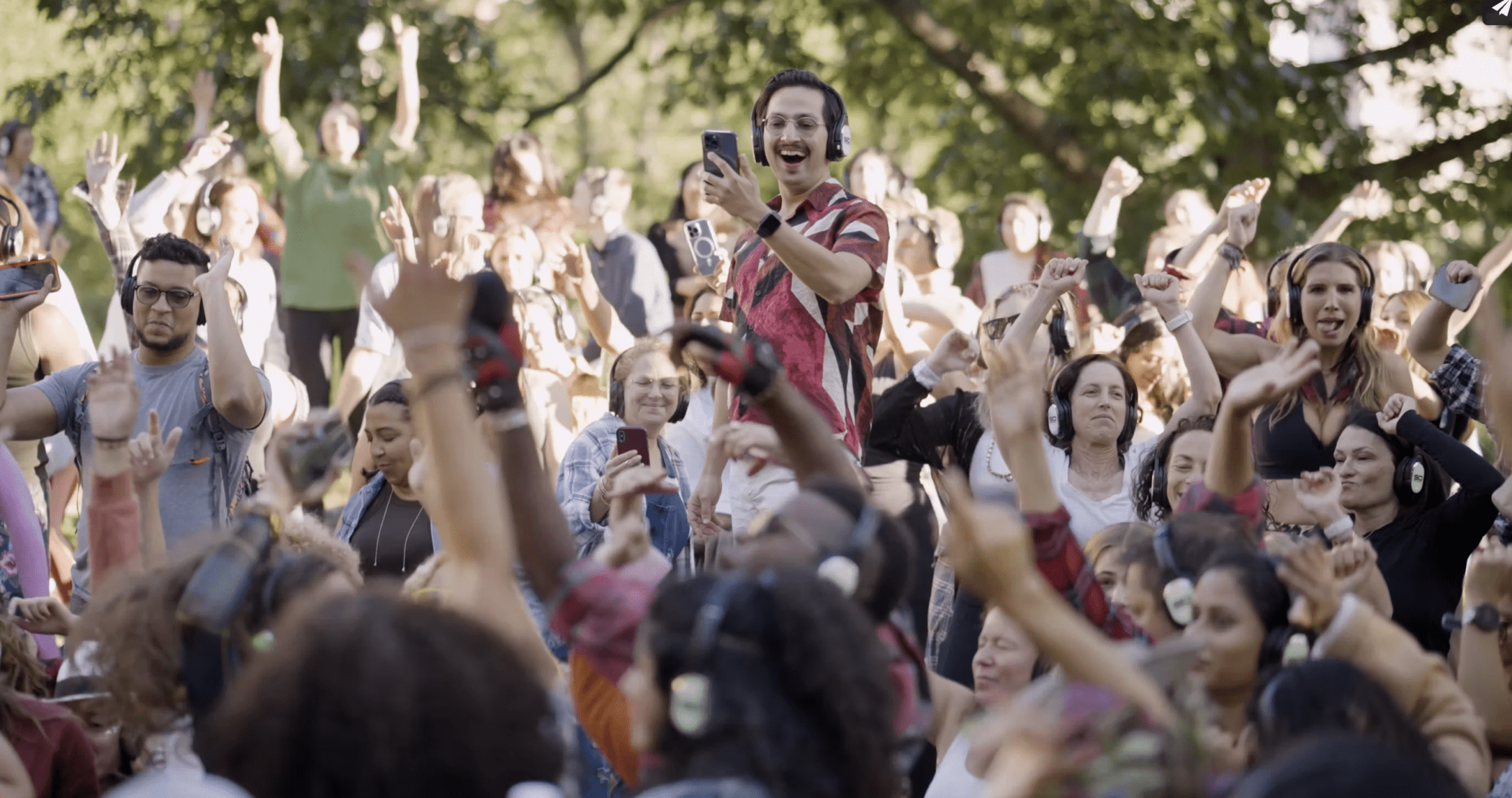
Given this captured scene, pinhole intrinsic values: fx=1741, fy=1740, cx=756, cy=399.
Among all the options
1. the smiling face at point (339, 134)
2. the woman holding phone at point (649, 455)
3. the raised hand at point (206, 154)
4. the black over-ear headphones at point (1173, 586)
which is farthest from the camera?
the smiling face at point (339, 134)

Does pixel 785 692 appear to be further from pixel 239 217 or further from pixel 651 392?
pixel 239 217

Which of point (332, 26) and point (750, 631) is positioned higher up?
point (332, 26)

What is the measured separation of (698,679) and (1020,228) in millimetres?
6719

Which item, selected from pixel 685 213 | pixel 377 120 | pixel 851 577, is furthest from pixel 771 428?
pixel 377 120

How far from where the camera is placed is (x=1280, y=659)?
355cm

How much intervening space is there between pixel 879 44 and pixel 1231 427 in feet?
29.4

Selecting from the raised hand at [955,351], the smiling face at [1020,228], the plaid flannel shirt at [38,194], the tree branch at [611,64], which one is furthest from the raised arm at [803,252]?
the tree branch at [611,64]

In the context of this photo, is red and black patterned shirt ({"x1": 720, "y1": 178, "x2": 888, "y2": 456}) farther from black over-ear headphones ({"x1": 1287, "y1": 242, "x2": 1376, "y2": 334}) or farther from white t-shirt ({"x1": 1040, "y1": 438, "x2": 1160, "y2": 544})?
black over-ear headphones ({"x1": 1287, "y1": 242, "x2": 1376, "y2": 334})

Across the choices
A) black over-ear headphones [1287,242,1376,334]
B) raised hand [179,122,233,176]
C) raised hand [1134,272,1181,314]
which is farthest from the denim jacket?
black over-ear headphones [1287,242,1376,334]

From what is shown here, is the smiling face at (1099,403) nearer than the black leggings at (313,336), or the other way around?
the smiling face at (1099,403)

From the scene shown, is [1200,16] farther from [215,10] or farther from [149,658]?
[149,658]

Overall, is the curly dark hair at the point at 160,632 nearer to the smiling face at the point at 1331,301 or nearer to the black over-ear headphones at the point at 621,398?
the black over-ear headphones at the point at 621,398

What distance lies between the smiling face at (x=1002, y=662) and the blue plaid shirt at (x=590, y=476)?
207cm

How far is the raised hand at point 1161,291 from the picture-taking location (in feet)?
18.4
